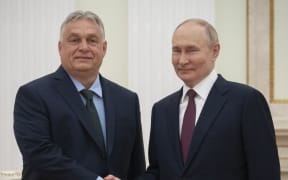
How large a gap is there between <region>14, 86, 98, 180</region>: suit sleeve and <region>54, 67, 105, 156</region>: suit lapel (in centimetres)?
13

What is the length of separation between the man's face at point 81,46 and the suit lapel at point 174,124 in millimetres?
442

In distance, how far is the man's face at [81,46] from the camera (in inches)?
96.0

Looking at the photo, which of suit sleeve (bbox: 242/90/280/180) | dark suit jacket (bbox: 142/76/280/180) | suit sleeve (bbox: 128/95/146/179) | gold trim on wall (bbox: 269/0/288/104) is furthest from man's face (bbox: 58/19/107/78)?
gold trim on wall (bbox: 269/0/288/104)

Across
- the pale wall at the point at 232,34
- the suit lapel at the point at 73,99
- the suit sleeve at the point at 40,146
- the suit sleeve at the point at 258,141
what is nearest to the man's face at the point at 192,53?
the suit sleeve at the point at 258,141

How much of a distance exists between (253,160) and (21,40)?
9.94 feet

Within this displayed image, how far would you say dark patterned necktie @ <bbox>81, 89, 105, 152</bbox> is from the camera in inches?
94.6

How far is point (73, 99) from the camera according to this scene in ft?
7.91

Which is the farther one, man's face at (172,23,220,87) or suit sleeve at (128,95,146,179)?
suit sleeve at (128,95,146,179)

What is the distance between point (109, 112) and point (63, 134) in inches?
11.2

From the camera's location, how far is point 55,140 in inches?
91.6

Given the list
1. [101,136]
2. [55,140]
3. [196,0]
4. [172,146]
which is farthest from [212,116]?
[196,0]

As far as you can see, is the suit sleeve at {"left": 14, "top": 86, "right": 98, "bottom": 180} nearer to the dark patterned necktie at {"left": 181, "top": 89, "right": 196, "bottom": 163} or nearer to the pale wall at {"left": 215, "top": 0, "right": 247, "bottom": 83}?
the dark patterned necktie at {"left": 181, "top": 89, "right": 196, "bottom": 163}

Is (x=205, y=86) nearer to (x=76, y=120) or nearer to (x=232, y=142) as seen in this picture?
(x=232, y=142)

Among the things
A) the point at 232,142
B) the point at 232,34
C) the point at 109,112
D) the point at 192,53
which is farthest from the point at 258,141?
the point at 232,34
